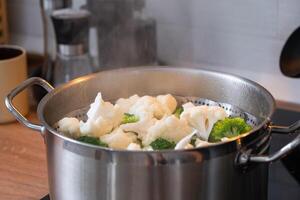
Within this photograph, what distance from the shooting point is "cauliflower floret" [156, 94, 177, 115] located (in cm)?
85

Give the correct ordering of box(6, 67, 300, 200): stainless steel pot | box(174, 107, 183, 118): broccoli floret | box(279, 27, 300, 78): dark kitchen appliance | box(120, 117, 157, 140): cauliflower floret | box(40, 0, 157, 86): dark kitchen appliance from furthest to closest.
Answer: box(40, 0, 157, 86): dark kitchen appliance
box(279, 27, 300, 78): dark kitchen appliance
box(174, 107, 183, 118): broccoli floret
box(120, 117, 157, 140): cauliflower floret
box(6, 67, 300, 200): stainless steel pot

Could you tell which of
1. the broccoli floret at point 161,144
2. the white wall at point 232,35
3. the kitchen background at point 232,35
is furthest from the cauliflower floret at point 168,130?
the white wall at point 232,35

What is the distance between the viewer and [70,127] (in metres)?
0.78

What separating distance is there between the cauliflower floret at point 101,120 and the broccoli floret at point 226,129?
0.40ft

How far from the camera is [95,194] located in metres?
0.69

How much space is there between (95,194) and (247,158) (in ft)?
0.57

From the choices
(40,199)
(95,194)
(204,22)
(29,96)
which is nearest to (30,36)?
(29,96)

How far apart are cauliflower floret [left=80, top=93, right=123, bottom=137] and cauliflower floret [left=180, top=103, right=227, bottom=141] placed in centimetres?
8

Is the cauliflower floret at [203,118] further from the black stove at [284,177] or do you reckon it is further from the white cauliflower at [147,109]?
the black stove at [284,177]

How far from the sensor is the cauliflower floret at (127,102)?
0.85 meters

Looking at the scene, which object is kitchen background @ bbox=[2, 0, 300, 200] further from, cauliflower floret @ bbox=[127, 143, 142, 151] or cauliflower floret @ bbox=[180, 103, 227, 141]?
cauliflower floret @ bbox=[127, 143, 142, 151]

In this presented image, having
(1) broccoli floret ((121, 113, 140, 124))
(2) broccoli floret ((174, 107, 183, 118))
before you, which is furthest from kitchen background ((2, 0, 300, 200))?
(1) broccoli floret ((121, 113, 140, 124))

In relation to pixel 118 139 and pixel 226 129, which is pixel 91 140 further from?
pixel 226 129

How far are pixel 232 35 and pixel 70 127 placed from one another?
1.91ft
